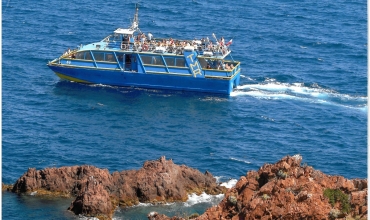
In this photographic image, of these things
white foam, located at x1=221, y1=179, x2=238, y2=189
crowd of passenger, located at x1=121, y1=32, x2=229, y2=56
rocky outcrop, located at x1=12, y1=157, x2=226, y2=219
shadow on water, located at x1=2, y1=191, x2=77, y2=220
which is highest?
crowd of passenger, located at x1=121, y1=32, x2=229, y2=56

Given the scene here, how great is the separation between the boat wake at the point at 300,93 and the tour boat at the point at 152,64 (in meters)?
2.55

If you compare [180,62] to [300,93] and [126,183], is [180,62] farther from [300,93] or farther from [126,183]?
[126,183]

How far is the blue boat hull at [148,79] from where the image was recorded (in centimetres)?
11169

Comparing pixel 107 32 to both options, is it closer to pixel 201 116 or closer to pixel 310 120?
pixel 201 116

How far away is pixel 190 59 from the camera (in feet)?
367

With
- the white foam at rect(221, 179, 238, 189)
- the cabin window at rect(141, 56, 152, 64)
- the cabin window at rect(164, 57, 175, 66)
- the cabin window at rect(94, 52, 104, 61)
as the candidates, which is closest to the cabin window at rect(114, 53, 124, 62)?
the cabin window at rect(94, 52, 104, 61)

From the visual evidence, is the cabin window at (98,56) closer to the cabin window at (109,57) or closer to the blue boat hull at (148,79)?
the cabin window at (109,57)

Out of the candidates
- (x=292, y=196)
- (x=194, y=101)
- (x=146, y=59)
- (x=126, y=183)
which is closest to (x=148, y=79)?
(x=146, y=59)

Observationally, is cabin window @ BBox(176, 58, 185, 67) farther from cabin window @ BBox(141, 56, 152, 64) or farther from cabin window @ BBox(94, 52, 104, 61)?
cabin window @ BBox(94, 52, 104, 61)

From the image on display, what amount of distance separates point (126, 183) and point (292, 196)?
2500 cm

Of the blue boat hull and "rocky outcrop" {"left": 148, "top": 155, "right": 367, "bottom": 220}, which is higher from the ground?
"rocky outcrop" {"left": 148, "top": 155, "right": 367, "bottom": 220}

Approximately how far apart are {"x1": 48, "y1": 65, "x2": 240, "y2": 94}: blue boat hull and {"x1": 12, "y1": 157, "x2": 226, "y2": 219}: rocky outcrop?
112 feet

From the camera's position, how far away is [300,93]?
361 ft

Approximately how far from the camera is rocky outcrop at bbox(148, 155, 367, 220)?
52.3 m
